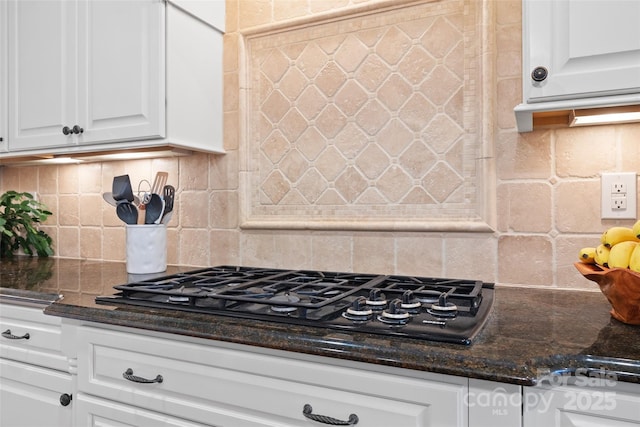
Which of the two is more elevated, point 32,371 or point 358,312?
point 358,312

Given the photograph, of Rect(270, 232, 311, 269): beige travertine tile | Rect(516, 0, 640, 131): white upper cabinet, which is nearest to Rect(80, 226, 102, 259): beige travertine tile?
Rect(270, 232, 311, 269): beige travertine tile

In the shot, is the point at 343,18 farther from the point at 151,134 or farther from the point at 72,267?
the point at 72,267

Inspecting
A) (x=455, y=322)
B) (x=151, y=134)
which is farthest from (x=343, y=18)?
(x=455, y=322)

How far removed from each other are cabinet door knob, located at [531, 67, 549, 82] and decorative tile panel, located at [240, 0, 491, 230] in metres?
0.33

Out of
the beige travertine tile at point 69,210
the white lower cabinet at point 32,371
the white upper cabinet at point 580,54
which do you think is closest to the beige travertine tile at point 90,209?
the beige travertine tile at point 69,210

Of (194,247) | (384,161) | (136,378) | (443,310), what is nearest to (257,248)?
(194,247)

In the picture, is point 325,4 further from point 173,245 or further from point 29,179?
point 29,179

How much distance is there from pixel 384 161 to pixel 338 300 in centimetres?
63

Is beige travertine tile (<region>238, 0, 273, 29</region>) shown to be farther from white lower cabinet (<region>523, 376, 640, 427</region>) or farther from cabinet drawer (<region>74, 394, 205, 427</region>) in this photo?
white lower cabinet (<region>523, 376, 640, 427</region>)

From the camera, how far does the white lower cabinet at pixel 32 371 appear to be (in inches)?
50.3

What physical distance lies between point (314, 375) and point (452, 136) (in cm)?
89

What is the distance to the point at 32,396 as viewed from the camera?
4.41 ft

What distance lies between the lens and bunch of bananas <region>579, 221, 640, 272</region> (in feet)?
2.91

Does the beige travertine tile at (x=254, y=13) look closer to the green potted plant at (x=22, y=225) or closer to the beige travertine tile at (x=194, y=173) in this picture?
the beige travertine tile at (x=194, y=173)
